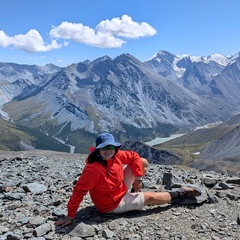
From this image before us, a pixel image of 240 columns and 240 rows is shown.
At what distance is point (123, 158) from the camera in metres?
12.8

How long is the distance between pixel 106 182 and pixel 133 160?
152 cm

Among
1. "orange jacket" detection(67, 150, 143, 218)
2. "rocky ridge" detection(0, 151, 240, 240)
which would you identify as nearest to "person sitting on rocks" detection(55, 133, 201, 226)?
"orange jacket" detection(67, 150, 143, 218)

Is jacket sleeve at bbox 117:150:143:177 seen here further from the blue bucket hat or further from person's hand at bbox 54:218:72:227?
person's hand at bbox 54:218:72:227

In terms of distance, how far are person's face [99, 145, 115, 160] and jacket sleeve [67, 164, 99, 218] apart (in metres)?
0.59

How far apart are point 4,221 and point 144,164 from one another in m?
5.97

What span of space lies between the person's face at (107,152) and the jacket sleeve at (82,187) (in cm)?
59

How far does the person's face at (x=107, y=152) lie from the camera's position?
465 inches

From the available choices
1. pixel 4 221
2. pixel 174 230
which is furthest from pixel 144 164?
pixel 4 221

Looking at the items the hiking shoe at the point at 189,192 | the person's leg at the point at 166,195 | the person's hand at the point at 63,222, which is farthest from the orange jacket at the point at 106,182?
the hiking shoe at the point at 189,192

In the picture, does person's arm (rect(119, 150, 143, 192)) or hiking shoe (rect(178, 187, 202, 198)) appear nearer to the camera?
person's arm (rect(119, 150, 143, 192))

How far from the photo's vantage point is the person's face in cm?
1180

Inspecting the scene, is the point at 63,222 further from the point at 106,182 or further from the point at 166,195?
the point at 166,195

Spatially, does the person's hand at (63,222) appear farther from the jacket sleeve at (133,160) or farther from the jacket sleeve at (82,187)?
the jacket sleeve at (133,160)

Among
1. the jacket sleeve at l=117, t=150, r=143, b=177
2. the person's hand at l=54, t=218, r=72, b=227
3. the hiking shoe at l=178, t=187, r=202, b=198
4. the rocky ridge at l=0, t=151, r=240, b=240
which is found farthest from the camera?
the hiking shoe at l=178, t=187, r=202, b=198
